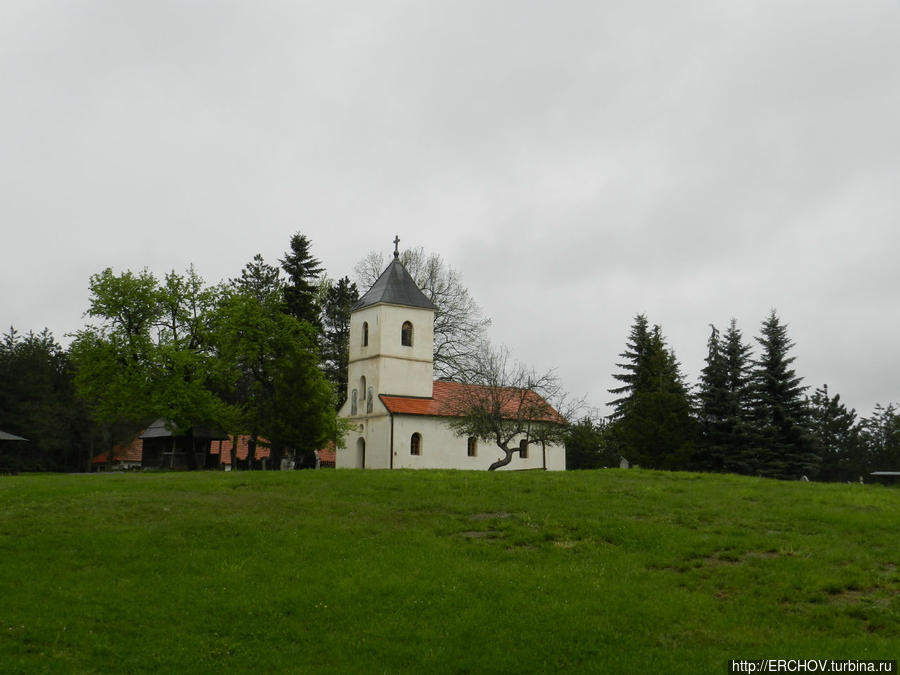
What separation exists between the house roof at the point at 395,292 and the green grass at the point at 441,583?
2917 cm

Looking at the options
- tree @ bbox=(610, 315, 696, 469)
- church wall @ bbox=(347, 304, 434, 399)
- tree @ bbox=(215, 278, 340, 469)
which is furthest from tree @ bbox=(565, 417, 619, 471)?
tree @ bbox=(215, 278, 340, 469)

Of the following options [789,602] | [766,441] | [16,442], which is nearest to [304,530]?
[789,602]

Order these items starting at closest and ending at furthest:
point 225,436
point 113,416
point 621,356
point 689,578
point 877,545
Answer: point 689,578
point 877,545
point 113,416
point 225,436
point 621,356

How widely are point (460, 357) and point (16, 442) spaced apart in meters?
32.7

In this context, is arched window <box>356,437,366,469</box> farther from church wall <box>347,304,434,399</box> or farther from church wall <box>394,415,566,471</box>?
church wall <box>394,415,566,471</box>

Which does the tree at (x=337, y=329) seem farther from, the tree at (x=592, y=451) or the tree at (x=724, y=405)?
the tree at (x=724, y=405)

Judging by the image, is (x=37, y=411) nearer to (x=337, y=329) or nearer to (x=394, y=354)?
(x=337, y=329)

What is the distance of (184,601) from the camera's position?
39.9 ft

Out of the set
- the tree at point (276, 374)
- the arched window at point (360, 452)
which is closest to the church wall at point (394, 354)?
the arched window at point (360, 452)

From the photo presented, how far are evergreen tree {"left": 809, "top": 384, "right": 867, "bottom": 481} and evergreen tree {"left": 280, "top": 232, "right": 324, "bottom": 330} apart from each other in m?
34.4

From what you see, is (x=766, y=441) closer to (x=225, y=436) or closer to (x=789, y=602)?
(x=225, y=436)

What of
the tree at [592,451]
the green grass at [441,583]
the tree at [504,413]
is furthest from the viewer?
the tree at [592,451]

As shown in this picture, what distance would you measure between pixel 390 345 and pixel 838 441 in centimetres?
3798

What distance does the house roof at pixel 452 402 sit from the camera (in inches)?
1602
